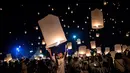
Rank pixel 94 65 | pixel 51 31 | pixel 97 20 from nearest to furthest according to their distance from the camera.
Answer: pixel 51 31 < pixel 97 20 < pixel 94 65

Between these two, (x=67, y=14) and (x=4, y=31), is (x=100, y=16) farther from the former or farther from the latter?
(x=67, y=14)

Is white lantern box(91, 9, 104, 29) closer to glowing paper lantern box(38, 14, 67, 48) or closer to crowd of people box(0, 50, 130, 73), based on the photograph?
crowd of people box(0, 50, 130, 73)

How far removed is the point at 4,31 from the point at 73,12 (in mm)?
14445

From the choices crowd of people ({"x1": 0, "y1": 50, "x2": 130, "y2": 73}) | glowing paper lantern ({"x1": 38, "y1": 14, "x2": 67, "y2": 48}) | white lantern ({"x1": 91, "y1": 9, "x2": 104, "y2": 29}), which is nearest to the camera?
glowing paper lantern ({"x1": 38, "y1": 14, "x2": 67, "y2": 48})

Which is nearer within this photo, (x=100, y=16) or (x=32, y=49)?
(x=100, y=16)

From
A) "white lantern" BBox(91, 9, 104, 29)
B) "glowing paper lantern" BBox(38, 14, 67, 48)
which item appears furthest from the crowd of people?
"glowing paper lantern" BBox(38, 14, 67, 48)

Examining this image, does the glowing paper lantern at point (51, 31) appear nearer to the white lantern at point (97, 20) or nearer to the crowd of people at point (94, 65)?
the crowd of people at point (94, 65)

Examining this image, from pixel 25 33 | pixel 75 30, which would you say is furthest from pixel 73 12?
pixel 25 33

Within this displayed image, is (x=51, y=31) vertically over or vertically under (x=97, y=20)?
under

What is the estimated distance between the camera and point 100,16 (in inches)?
447

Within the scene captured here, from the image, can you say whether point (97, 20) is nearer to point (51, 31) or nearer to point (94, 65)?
point (94, 65)

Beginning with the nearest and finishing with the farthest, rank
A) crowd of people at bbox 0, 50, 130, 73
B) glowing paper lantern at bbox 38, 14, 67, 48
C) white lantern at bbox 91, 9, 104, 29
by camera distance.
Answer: glowing paper lantern at bbox 38, 14, 67, 48, crowd of people at bbox 0, 50, 130, 73, white lantern at bbox 91, 9, 104, 29

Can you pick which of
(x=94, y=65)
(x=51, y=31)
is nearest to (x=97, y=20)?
(x=94, y=65)

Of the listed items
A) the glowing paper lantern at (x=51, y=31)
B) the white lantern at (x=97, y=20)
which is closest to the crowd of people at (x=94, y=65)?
the white lantern at (x=97, y=20)
